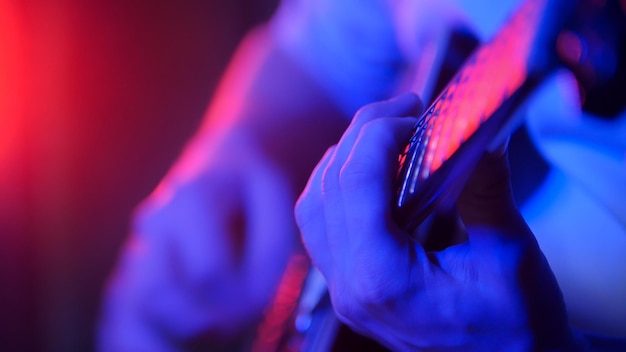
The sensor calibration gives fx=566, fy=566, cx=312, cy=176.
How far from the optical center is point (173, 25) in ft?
3.31

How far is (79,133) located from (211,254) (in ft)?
1.43

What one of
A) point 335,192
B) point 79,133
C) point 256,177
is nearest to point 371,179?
point 335,192

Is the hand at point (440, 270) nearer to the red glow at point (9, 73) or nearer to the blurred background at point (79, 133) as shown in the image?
the blurred background at point (79, 133)

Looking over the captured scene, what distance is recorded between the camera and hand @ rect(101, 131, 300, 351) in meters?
0.75

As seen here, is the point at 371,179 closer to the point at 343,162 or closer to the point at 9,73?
the point at 343,162

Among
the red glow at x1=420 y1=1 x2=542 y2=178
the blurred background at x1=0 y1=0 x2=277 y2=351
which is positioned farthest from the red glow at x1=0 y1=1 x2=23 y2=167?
the red glow at x1=420 y1=1 x2=542 y2=178

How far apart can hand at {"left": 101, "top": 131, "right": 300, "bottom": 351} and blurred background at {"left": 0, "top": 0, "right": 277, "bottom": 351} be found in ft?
0.75

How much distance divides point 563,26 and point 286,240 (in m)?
0.52

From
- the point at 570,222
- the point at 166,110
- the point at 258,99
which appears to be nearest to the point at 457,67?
the point at 570,222

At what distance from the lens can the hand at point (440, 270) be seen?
414 mm

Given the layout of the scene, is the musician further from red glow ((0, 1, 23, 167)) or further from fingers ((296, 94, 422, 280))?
red glow ((0, 1, 23, 167))

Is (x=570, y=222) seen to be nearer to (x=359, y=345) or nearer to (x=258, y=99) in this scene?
(x=359, y=345)

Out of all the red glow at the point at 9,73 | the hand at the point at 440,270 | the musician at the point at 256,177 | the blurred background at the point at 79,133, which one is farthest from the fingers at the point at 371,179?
the red glow at the point at 9,73

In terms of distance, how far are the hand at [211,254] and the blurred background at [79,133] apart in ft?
0.75
